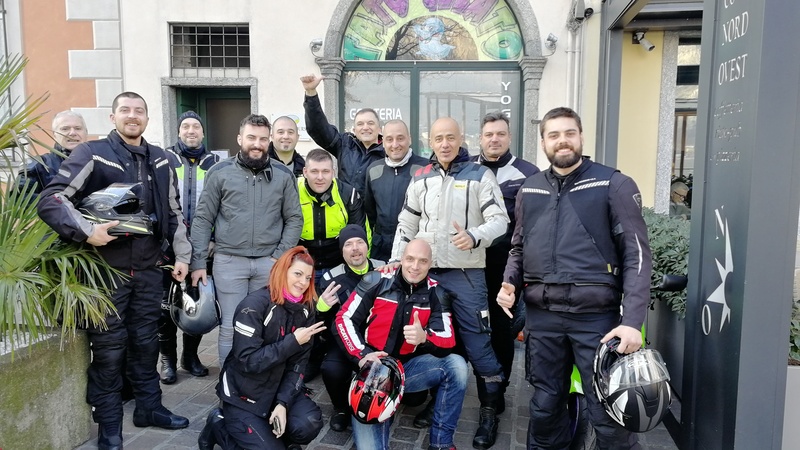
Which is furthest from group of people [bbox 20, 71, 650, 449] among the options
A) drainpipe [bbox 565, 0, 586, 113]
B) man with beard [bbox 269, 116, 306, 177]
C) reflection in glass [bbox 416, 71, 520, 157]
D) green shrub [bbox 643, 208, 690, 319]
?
drainpipe [bbox 565, 0, 586, 113]

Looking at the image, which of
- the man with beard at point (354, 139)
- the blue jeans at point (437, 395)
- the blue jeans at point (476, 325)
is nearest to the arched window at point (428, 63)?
the man with beard at point (354, 139)

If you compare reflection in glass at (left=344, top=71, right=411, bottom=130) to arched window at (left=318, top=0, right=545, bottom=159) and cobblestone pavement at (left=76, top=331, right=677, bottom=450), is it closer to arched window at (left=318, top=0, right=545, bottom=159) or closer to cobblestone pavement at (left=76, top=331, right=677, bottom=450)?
arched window at (left=318, top=0, right=545, bottom=159)

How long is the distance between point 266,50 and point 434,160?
532 cm

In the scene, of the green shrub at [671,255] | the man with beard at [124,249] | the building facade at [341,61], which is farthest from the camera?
the building facade at [341,61]

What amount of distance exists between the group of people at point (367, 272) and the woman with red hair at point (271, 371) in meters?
0.01

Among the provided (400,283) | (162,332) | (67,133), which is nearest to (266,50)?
(67,133)

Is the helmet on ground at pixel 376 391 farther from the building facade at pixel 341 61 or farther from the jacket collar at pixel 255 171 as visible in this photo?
the building facade at pixel 341 61

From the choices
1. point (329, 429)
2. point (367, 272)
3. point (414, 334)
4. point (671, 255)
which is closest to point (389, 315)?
point (414, 334)

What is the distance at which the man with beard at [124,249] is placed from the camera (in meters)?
3.15

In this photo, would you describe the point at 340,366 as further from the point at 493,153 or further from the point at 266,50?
the point at 266,50

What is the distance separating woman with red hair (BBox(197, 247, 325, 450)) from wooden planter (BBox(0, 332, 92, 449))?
31.5 inches

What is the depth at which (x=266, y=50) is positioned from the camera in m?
8.09

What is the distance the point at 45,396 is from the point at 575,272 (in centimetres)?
297

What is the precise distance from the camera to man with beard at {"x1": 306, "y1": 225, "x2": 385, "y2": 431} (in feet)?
11.5
